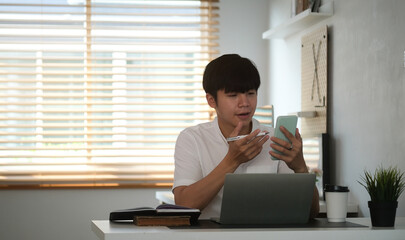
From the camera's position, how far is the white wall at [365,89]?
265 cm

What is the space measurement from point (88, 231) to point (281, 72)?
177 cm

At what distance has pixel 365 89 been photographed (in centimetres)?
296

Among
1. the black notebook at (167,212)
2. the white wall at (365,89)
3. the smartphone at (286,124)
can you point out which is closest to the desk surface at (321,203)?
the white wall at (365,89)

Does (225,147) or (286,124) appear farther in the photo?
(225,147)

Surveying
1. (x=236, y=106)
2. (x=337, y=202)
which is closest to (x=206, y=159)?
(x=236, y=106)

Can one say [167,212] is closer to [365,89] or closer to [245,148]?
→ [245,148]

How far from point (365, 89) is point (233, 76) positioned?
41.3 inches

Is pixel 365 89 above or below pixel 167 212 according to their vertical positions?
above

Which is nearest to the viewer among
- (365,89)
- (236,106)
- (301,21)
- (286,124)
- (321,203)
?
(286,124)

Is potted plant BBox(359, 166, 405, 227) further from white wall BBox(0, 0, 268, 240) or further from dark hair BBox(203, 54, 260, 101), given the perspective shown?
white wall BBox(0, 0, 268, 240)

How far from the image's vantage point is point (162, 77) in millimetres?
4711

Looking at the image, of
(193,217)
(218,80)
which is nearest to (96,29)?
(218,80)

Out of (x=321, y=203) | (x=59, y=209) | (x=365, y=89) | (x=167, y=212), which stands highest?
(x=365, y=89)

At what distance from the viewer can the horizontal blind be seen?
4.57m
